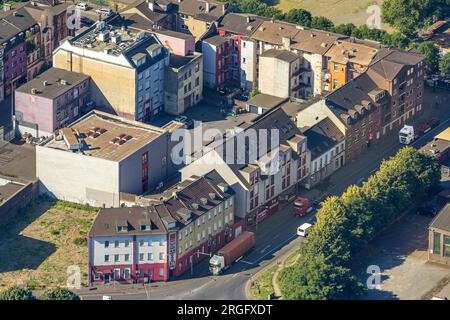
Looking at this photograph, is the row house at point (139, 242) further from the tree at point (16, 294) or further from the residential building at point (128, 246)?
the tree at point (16, 294)

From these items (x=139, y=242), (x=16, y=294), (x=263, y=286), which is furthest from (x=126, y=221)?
(x=16, y=294)

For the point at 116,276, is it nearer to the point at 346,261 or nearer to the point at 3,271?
the point at 3,271

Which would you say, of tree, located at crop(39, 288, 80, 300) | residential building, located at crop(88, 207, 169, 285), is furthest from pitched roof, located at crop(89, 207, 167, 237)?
tree, located at crop(39, 288, 80, 300)

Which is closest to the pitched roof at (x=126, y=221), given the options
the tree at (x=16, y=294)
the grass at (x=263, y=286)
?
the tree at (x=16, y=294)

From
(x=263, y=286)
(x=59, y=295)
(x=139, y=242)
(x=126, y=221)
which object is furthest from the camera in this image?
(x=263, y=286)

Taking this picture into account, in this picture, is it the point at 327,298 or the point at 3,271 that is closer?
the point at 327,298

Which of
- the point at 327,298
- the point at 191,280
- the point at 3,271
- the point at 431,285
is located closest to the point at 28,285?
the point at 3,271

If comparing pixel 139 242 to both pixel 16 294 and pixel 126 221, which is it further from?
pixel 16 294
